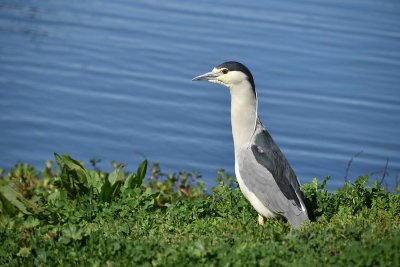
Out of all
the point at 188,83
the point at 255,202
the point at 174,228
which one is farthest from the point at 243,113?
the point at 188,83

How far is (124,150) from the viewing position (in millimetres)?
13211

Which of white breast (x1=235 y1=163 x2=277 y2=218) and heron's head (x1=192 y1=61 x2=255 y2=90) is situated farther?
heron's head (x1=192 y1=61 x2=255 y2=90)

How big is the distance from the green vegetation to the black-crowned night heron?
0.63 feet

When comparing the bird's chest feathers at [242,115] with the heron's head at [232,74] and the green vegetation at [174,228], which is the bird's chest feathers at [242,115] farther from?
the green vegetation at [174,228]

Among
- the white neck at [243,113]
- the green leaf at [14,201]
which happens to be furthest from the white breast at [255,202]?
the green leaf at [14,201]

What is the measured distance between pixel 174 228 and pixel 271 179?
1057 millimetres

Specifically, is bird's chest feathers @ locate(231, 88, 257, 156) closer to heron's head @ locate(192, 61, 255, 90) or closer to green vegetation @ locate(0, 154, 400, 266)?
heron's head @ locate(192, 61, 255, 90)

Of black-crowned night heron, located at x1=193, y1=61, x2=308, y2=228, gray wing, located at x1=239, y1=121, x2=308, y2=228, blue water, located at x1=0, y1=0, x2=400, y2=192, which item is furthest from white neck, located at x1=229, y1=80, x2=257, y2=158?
blue water, located at x1=0, y1=0, x2=400, y2=192

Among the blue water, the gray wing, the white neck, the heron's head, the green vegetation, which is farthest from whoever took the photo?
the blue water

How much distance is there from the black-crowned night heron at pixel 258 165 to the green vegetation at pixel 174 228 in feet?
0.63

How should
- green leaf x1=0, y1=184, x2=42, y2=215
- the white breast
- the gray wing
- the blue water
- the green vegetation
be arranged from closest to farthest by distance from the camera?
1. the green vegetation
2. the gray wing
3. the white breast
4. green leaf x1=0, y1=184, x2=42, y2=215
5. the blue water

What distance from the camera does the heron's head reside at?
9.31m

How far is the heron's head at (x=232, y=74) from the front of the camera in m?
9.31

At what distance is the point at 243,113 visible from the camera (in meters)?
9.23
